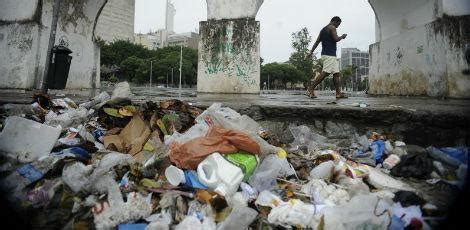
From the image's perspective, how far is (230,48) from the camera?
887 cm

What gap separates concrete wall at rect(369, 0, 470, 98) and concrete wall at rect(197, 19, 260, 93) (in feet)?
13.3

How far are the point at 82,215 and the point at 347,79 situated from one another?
60142mm

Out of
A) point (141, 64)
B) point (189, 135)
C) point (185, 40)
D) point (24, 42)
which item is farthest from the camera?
point (185, 40)

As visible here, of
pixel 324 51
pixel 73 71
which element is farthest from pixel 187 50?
pixel 324 51

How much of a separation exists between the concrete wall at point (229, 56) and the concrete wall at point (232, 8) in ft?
0.50

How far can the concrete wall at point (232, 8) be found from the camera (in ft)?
28.9

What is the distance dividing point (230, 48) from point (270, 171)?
6844 millimetres

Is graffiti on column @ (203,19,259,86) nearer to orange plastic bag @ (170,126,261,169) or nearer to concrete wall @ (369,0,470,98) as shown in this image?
concrete wall @ (369,0,470,98)

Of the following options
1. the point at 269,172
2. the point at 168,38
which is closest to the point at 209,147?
the point at 269,172

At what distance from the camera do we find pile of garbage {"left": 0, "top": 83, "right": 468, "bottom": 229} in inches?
75.1

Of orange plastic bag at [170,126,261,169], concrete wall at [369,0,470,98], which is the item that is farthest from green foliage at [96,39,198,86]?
orange plastic bag at [170,126,261,169]

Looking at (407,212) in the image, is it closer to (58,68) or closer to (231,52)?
(58,68)

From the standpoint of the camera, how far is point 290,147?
3.36 metres

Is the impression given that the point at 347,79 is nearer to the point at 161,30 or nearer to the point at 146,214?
the point at 146,214
